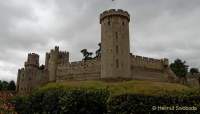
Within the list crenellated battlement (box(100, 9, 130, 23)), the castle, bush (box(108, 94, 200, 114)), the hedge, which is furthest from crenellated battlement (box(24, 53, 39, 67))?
bush (box(108, 94, 200, 114))

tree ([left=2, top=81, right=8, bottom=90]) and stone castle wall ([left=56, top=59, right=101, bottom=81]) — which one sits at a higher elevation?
stone castle wall ([left=56, top=59, right=101, bottom=81])

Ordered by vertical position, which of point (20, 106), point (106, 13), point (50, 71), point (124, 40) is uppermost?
point (106, 13)

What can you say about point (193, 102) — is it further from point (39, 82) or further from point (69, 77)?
point (39, 82)

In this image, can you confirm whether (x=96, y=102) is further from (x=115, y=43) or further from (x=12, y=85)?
(x=12, y=85)

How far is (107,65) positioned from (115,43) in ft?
10.8

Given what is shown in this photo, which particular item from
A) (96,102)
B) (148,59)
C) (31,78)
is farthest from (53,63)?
(96,102)

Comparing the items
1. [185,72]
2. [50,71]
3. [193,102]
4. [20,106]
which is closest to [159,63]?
[185,72]

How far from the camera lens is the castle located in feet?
150

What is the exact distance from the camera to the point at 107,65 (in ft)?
150

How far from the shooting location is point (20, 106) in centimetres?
2656

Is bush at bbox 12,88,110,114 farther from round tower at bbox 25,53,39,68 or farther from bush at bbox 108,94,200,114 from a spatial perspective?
round tower at bbox 25,53,39,68

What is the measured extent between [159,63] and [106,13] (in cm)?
A: 1553

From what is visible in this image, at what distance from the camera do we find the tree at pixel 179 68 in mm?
66119

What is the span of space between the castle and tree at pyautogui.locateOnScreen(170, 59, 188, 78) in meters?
8.22
